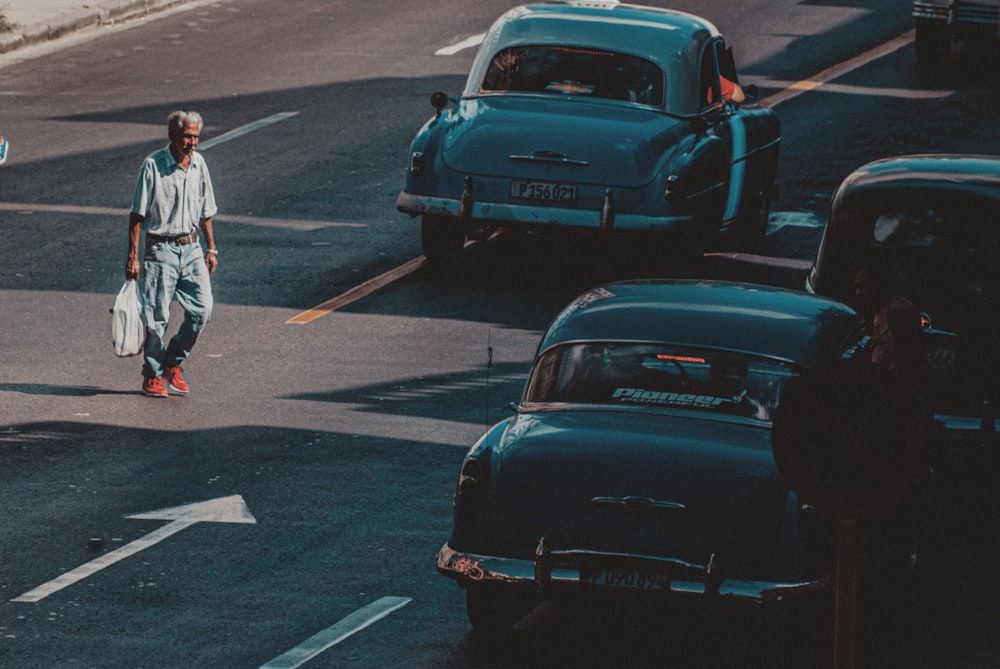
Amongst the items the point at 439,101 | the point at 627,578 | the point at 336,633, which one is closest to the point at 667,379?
the point at 627,578

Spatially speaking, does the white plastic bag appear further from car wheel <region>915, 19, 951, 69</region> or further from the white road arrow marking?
car wheel <region>915, 19, 951, 69</region>

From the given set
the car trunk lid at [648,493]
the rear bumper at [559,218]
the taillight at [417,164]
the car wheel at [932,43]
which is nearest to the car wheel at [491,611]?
the car trunk lid at [648,493]

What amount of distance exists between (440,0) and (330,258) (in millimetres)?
15735

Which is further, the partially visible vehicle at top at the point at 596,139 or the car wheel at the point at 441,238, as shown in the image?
the car wheel at the point at 441,238

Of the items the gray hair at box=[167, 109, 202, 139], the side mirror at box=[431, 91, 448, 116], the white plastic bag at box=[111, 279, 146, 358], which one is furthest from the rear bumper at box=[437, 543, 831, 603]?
the side mirror at box=[431, 91, 448, 116]

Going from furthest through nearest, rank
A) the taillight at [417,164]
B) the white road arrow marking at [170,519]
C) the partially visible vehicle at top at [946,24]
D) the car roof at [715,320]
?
the partially visible vehicle at top at [946,24]
the taillight at [417,164]
the white road arrow marking at [170,519]
the car roof at [715,320]

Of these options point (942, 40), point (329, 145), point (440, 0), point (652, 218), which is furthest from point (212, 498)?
point (440, 0)

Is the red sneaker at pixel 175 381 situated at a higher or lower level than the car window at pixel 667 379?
lower

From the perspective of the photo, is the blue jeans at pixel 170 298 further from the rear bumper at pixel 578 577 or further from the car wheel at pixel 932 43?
the car wheel at pixel 932 43

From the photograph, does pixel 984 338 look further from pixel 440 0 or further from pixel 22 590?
pixel 440 0

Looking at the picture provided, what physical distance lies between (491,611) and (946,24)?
19587mm

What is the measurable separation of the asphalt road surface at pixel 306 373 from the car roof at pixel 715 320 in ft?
4.13

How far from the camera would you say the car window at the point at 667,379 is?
31.1 ft

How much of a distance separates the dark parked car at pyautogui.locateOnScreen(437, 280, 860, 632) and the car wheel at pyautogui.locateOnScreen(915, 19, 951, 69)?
60.5 feet
